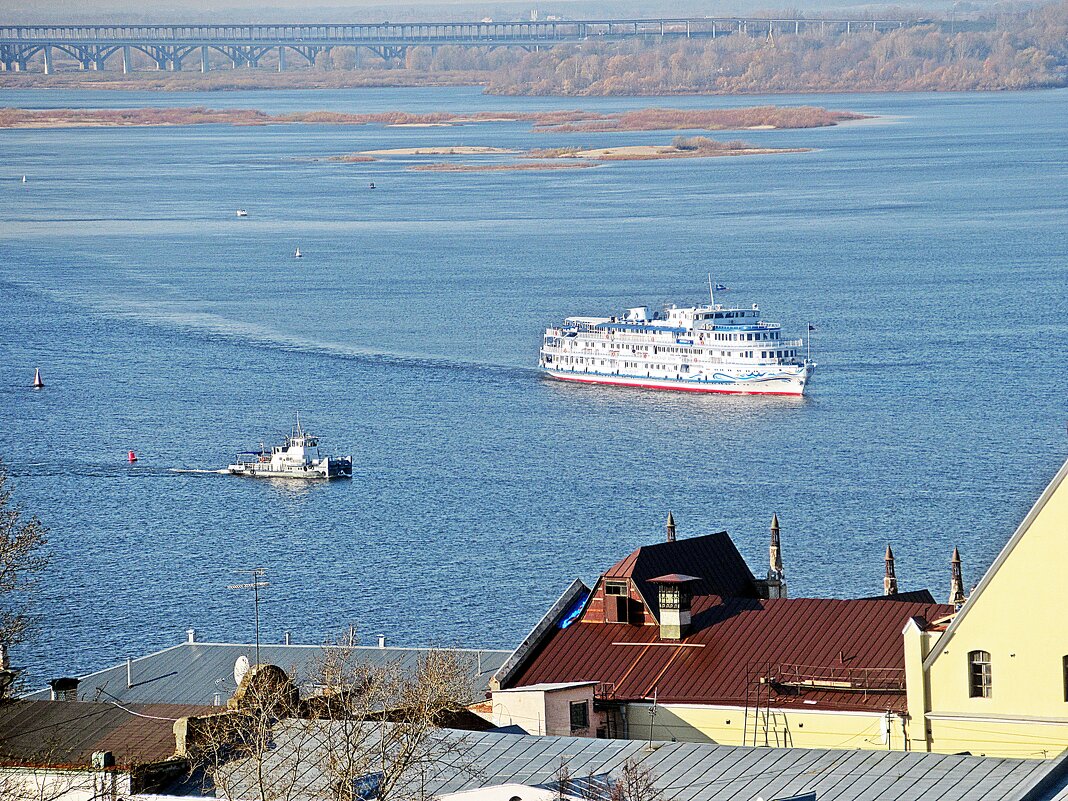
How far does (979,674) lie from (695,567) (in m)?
10.6

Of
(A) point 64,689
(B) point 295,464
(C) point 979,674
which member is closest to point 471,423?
(B) point 295,464

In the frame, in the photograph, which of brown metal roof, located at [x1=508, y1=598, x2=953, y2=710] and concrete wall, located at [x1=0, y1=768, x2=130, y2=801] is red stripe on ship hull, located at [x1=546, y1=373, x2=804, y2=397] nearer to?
brown metal roof, located at [x1=508, y1=598, x2=953, y2=710]

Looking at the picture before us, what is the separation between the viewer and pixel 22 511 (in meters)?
76.8

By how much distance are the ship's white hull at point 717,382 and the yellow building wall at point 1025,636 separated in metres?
74.4

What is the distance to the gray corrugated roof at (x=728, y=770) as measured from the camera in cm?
2406

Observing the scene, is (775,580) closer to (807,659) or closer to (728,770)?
(807,659)

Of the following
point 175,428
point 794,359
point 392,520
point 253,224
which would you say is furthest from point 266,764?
point 253,224

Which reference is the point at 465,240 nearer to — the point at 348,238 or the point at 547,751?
the point at 348,238

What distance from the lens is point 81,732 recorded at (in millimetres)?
29844

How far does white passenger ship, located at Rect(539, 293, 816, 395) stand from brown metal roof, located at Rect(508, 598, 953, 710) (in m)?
70.9

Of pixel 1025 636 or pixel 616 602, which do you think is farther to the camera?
pixel 616 602

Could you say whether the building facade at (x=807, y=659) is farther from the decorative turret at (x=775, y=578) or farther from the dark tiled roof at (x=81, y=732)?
the dark tiled roof at (x=81, y=732)

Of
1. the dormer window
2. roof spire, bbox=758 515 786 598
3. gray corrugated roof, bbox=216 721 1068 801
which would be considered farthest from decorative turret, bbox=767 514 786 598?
gray corrugated roof, bbox=216 721 1068 801

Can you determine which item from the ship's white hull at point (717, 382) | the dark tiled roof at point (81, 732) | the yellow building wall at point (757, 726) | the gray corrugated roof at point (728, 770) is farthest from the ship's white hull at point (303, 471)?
the gray corrugated roof at point (728, 770)
